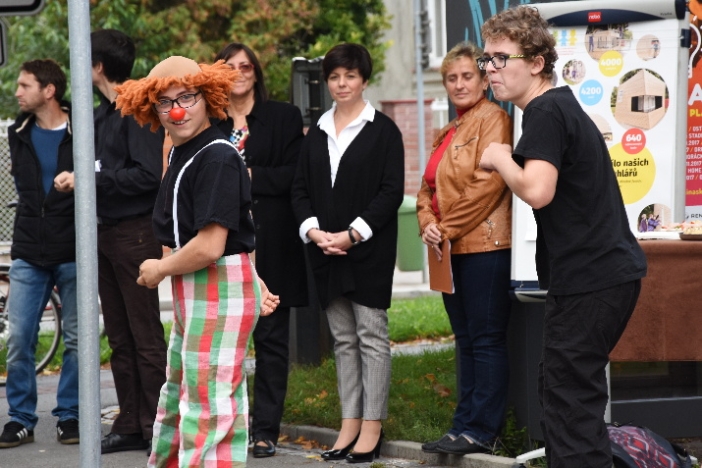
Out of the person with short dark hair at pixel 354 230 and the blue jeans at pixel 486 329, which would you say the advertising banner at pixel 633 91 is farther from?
the person with short dark hair at pixel 354 230

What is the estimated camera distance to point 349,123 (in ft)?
22.0

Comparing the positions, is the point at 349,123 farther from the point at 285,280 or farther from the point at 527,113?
the point at 527,113

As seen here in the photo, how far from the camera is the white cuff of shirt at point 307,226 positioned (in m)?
6.58

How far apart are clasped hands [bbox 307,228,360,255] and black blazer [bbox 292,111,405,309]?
0.06m

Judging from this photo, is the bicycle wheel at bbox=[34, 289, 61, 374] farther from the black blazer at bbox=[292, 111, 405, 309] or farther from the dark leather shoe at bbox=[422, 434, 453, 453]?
the dark leather shoe at bbox=[422, 434, 453, 453]

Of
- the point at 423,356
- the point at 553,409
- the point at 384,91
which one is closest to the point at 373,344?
the point at 553,409

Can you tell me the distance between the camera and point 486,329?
612cm

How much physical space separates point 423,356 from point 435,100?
17.1m

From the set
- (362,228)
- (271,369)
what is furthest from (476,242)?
(271,369)

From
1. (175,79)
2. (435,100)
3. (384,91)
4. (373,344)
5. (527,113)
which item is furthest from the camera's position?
(384,91)

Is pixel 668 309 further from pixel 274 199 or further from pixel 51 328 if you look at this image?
pixel 51 328

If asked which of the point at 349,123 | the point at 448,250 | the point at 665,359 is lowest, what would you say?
the point at 665,359

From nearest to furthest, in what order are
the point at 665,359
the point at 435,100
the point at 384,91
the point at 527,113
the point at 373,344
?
the point at 527,113 < the point at 665,359 < the point at 373,344 < the point at 435,100 < the point at 384,91

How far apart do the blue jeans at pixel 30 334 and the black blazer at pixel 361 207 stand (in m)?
1.58
